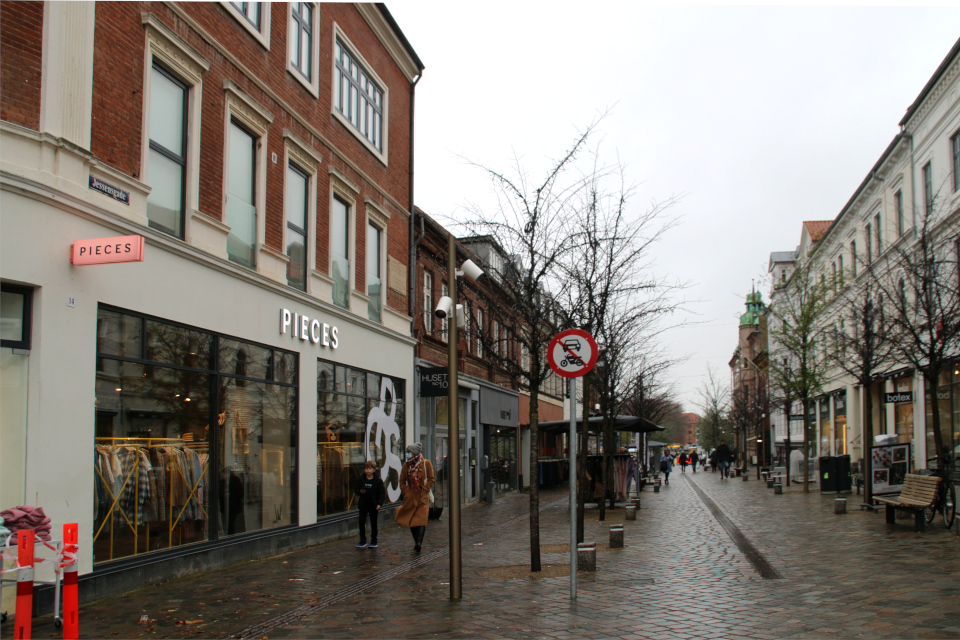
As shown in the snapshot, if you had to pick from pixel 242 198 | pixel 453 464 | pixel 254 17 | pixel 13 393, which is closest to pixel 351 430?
pixel 242 198

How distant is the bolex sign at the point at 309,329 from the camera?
14.1m

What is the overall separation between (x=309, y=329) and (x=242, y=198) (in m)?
2.78

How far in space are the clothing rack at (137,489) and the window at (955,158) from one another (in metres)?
20.0

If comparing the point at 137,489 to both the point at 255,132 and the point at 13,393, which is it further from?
the point at 255,132

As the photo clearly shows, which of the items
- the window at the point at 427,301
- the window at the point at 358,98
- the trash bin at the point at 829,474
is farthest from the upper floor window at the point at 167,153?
the trash bin at the point at 829,474

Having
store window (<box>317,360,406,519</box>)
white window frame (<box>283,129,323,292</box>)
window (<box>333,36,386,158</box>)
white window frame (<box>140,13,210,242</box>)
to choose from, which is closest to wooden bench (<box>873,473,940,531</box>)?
store window (<box>317,360,406,519</box>)

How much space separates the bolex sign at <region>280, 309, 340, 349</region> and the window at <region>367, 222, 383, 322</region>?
7.70ft

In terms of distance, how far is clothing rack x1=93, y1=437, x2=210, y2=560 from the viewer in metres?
9.60

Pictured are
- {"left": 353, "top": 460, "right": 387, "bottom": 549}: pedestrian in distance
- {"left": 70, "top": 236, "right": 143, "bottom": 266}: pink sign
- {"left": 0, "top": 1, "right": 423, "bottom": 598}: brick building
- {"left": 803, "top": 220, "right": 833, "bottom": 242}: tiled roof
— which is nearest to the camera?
{"left": 0, "top": 1, "right": 423, "bottom": 598}: brick building

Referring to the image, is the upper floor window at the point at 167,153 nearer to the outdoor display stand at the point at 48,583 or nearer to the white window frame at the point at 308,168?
the white window frame at the point at 308,168

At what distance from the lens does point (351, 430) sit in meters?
16.9

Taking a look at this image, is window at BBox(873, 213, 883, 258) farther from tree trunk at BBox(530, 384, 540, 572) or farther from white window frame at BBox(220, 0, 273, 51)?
white window frame at BBox(220, 0, 273, 51)

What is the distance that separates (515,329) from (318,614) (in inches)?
268

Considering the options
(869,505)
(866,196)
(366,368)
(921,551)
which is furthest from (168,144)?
(866,196)
